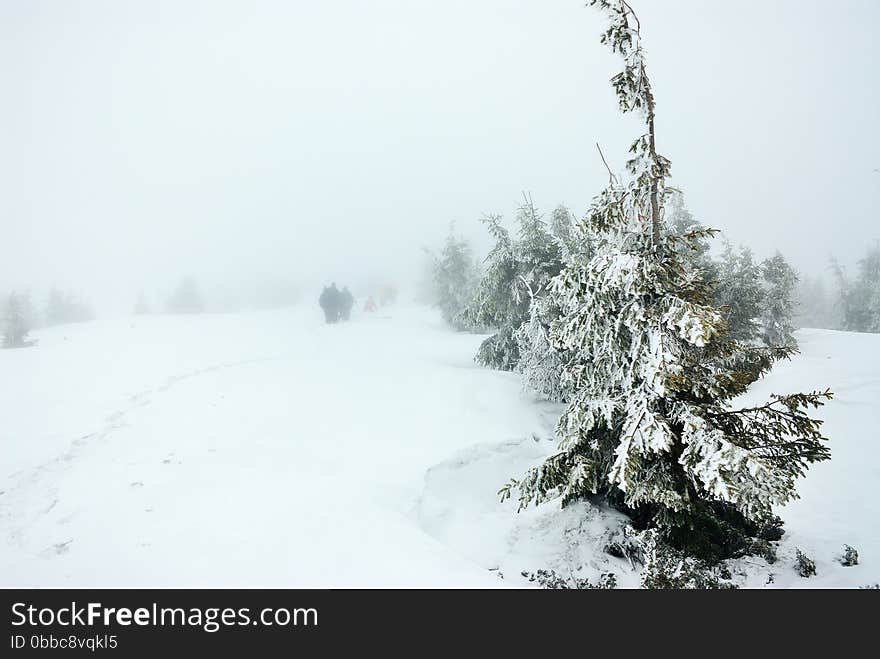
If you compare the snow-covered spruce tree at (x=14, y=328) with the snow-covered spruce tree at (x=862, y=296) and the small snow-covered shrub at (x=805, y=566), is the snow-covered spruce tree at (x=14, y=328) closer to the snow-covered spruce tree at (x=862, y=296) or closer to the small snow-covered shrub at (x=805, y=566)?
the small snow-covered shrub at (x=805, y=566)

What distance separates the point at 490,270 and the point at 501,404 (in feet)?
19.9

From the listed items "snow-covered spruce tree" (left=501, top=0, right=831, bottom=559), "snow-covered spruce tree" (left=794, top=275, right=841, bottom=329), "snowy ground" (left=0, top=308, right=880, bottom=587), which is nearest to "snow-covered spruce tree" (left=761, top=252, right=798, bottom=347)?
"snowy ground" (left=0, top=308, right=880, bottom=587)

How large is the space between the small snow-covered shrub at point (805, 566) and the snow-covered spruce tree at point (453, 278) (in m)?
30.6

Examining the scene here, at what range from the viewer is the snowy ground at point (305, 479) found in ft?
19.5

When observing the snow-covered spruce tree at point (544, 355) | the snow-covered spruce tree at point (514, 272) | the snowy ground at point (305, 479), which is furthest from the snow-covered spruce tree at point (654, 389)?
the snow-covered spruce tree at point (514, 272)

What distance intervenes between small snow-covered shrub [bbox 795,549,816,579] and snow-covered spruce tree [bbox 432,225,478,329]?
100 feet

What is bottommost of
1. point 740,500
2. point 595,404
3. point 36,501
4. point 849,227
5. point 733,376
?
point 36,501

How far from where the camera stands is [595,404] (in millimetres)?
6656

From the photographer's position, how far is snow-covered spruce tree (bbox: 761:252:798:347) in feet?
86.0

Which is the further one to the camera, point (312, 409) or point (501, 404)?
point (501, 404)

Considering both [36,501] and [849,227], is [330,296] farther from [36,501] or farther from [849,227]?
[849,227]

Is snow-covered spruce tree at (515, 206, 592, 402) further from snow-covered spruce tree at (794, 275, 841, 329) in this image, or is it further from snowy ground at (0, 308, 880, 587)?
snow-covered spruce tree at (794, 275, 841, 329)
